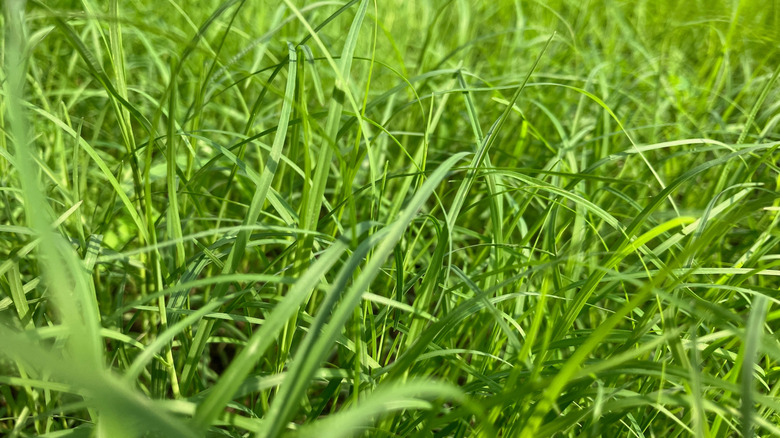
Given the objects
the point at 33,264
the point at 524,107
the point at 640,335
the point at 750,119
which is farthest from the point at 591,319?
the point at 33,264

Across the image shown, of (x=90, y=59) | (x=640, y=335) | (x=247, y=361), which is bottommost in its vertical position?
(x=640, y=335)

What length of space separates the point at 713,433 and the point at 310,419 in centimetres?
46

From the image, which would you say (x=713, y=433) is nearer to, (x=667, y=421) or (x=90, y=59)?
(x=667, y=421)

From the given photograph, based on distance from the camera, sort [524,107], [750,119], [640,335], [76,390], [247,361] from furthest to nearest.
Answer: [524,107]
[750,119]
[640,335]
[76,390]
[247,361]

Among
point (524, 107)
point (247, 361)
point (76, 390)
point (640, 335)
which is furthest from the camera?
point (524, 107)

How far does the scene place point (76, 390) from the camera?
528 mm

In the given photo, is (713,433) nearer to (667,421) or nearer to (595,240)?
(667,421)

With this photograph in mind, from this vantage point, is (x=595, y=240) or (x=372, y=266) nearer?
(x=372, y=266)

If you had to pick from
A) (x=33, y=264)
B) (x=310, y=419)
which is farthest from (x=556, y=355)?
(x=33, y=264)

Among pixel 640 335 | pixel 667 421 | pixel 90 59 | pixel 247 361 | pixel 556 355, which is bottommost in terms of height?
pixel 667 421

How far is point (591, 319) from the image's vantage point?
37.1 inches

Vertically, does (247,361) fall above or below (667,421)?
above

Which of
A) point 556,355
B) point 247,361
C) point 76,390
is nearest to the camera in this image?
point 247,361

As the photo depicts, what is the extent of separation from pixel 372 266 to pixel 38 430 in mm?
546
